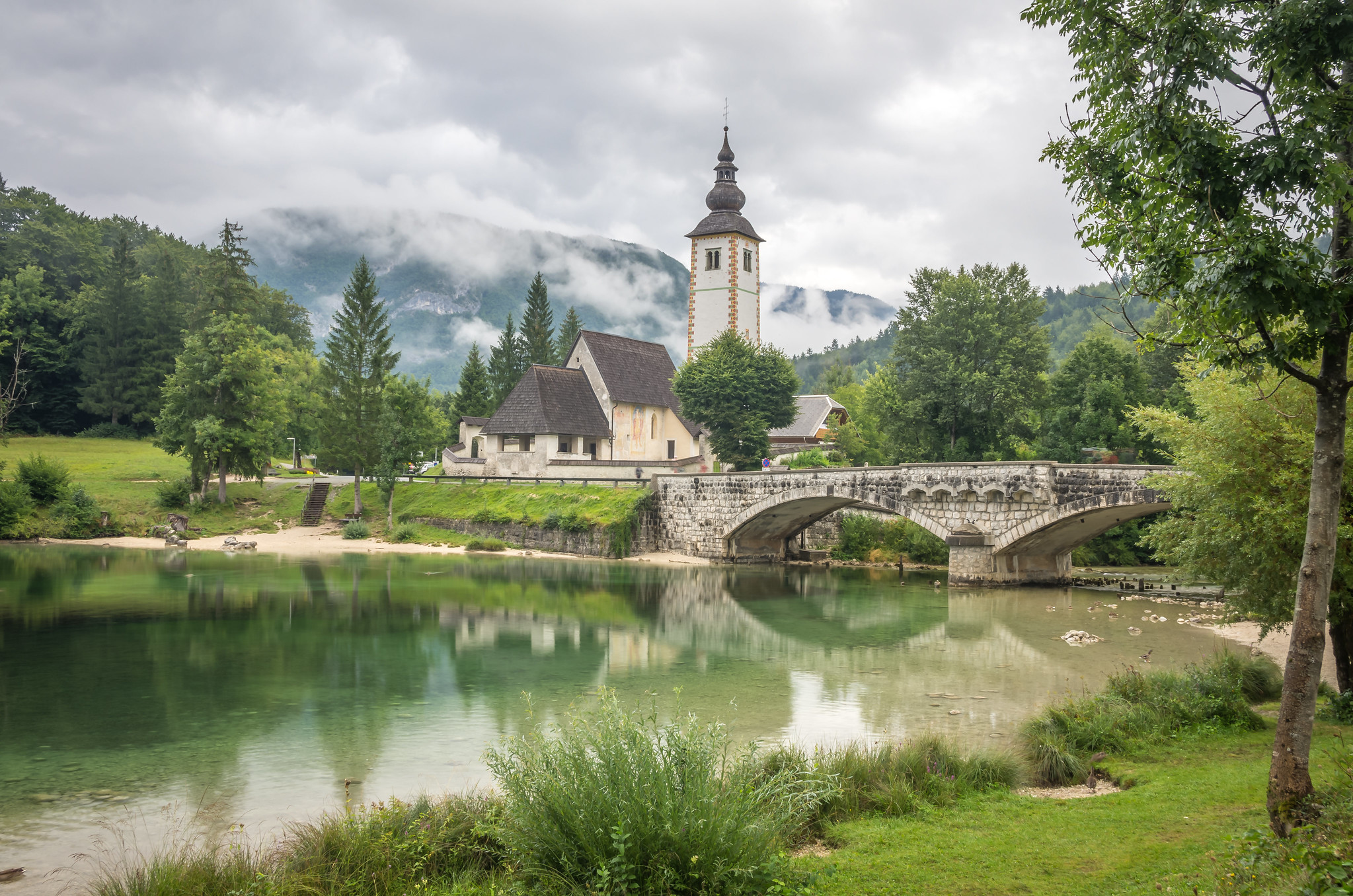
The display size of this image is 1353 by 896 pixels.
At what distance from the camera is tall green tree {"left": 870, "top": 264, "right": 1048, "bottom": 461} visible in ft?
137

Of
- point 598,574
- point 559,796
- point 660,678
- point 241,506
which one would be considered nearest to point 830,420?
point 598,574

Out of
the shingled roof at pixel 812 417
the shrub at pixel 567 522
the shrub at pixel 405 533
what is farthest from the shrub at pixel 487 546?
the shingled roof at pixel 812 417

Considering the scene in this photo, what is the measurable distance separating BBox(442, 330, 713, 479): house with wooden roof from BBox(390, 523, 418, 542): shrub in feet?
21.4

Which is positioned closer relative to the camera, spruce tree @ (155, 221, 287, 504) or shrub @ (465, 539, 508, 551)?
shrub @ (465, 539, 508, 551)

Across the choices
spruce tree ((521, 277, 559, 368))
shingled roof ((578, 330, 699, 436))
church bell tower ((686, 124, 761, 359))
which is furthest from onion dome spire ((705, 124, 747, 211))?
spruce tree ((521, 277, 559, 368))

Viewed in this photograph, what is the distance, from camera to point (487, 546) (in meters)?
43.8

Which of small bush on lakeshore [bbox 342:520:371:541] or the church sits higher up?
the church

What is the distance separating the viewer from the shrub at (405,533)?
149 feet

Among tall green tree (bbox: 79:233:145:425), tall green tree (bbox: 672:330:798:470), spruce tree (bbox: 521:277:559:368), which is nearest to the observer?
tall green tree (bbox: 672:330:798:470)

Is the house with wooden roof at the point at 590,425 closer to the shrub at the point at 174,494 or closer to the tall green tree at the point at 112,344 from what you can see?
the shrub at the point at 174,494

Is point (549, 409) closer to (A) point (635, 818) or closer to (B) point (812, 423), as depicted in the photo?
(B) point (812, 423)

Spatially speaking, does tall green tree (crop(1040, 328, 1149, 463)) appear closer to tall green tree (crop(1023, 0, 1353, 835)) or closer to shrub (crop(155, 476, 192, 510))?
tall green tree (crop(1023, 0, 1353, 835))

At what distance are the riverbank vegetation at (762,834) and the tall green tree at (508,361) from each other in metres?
66.3

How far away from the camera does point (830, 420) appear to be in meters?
68.6
